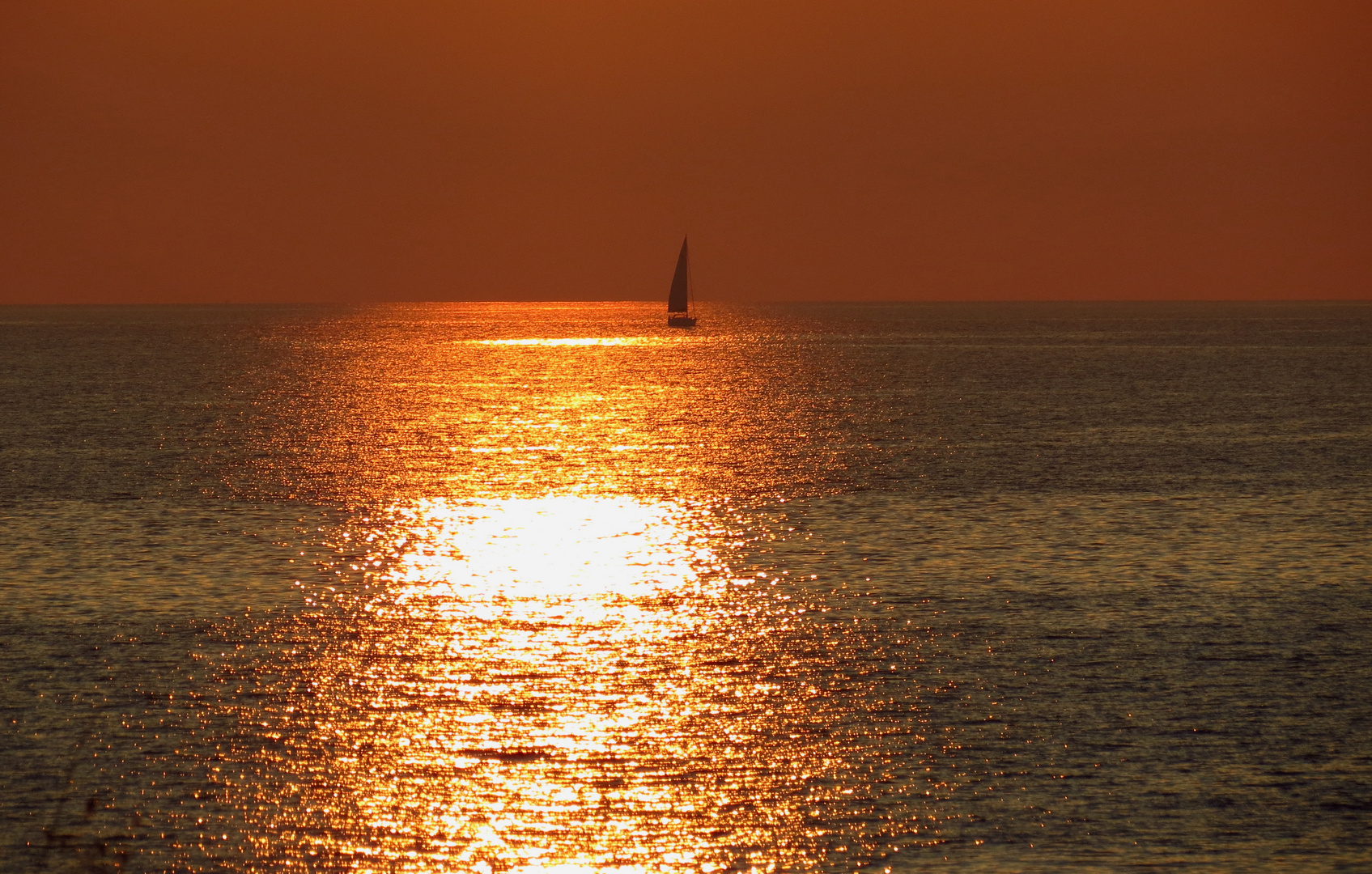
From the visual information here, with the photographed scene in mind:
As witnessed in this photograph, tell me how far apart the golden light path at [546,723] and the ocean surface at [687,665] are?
3.7 inches

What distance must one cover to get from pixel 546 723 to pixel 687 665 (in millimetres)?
5230

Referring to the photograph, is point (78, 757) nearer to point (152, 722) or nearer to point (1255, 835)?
point (152, 722)

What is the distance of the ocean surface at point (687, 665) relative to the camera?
2100 centimetres

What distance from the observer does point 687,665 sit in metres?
30.5

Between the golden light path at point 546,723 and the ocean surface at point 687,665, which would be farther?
the ocean surface at point 687,665

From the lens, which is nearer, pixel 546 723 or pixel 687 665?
pixel 546 723

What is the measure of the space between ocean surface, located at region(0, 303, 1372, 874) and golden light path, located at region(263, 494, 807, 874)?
0.09m

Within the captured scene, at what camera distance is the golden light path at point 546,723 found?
2050 cm

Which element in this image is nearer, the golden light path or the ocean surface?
the golden light path

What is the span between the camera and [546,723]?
25.9 meters

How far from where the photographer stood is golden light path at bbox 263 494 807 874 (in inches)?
807

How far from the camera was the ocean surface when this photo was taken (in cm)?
2100

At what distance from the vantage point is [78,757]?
78.3 feet

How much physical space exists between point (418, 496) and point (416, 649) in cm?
2767
